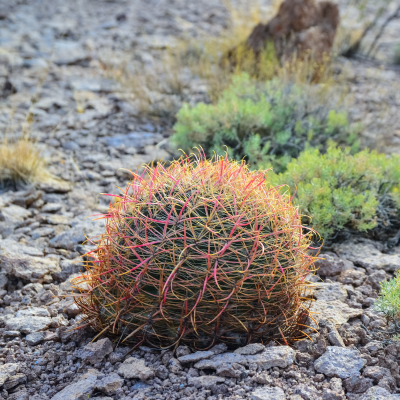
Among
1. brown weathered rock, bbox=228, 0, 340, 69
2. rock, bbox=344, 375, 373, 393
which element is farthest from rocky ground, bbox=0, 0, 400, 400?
brown weathered rock, bbox=228, 0, 340, 69

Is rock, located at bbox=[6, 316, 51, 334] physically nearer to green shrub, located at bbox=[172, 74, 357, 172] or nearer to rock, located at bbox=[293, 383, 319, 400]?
rock, located at bbox=[293, 383, 319, 400]

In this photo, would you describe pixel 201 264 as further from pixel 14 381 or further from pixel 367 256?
pixel 367 256

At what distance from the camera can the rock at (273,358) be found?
6.22 ft

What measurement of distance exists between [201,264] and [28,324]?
1.14 meters

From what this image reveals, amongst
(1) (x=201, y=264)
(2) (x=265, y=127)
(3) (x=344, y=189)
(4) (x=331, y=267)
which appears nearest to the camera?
(1) (x=201, y=264)

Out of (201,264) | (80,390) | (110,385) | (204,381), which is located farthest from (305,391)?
(80,390)

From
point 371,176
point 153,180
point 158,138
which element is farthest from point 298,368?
point 158,138

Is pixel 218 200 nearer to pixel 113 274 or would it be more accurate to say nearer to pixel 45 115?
pixel 113 274

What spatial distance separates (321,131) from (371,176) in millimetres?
1361

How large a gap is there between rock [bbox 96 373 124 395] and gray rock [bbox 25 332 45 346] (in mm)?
558

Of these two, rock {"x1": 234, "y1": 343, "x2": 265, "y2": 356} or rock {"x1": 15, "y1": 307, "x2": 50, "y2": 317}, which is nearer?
rock {"x1": 234, "y1": 343, "x2": 265, "y2": 356}

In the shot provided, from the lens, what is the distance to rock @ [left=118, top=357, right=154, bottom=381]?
6.16 feet

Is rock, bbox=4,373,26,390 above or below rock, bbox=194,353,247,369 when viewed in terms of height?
below

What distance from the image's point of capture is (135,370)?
190 cm
